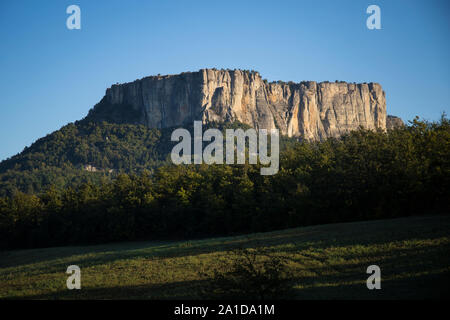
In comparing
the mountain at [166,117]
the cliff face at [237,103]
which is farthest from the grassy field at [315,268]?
the cliff face at [237,103]

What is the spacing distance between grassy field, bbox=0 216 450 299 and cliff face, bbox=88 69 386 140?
129242 millimetres

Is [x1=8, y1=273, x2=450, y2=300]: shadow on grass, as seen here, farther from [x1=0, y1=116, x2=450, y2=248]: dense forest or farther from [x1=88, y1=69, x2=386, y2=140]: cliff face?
[x1=88, y1=69, x2=386, y2=140]: cliff face

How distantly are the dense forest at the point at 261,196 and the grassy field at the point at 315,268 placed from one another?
758cm

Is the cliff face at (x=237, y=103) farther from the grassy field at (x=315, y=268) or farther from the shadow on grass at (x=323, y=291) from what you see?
the shadow on grass at (x=323, y=291)

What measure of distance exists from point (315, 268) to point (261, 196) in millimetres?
25835

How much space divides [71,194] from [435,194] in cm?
4887

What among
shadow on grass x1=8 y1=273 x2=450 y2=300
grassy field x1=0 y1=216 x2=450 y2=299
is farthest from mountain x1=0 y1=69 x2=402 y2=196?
shadow on grass x1=8 y1=273 x2=450 y2=300

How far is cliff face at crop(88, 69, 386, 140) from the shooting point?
164250 millimetres

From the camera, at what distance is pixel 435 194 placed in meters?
32.7

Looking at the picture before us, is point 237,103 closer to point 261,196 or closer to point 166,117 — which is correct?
point 166,117

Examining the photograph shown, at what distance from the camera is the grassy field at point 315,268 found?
47.5 ft

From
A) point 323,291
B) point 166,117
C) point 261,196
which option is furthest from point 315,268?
point 166,117
